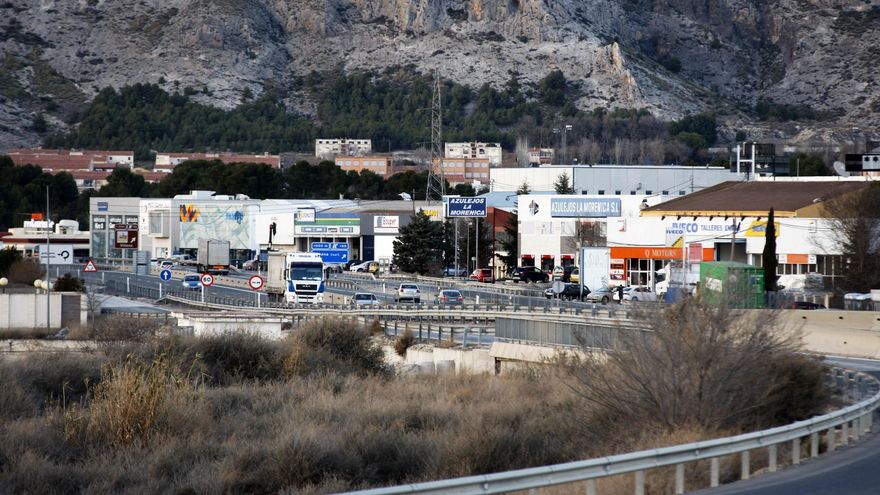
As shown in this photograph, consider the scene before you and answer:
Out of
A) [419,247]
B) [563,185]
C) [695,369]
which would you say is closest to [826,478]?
[695,369]

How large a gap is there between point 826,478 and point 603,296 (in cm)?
5260

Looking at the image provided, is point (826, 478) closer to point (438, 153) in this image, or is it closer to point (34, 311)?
point (34, 311)

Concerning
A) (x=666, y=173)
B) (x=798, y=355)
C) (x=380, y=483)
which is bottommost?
(x=380, y=483)

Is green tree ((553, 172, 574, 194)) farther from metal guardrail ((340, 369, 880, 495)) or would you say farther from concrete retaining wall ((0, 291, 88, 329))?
metal guardrail ((340, 369, 880, 495))

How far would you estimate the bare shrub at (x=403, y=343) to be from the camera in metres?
52.0

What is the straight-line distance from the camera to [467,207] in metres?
98.2

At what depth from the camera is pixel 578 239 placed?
310 ft

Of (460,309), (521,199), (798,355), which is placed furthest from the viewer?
(521,199)

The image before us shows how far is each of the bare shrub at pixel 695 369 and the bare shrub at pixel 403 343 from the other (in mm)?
26772

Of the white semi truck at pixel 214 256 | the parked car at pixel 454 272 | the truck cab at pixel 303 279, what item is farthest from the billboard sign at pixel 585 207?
the truck cab at pixel 303 279

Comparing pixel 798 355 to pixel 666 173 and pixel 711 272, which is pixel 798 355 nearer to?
pixel 711 272

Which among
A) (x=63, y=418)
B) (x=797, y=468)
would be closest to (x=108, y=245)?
(x=63, y=418)

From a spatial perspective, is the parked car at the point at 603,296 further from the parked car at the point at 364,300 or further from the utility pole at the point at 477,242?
the utility pole at the point at 477,242

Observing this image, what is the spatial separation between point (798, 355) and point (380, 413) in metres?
9.61
